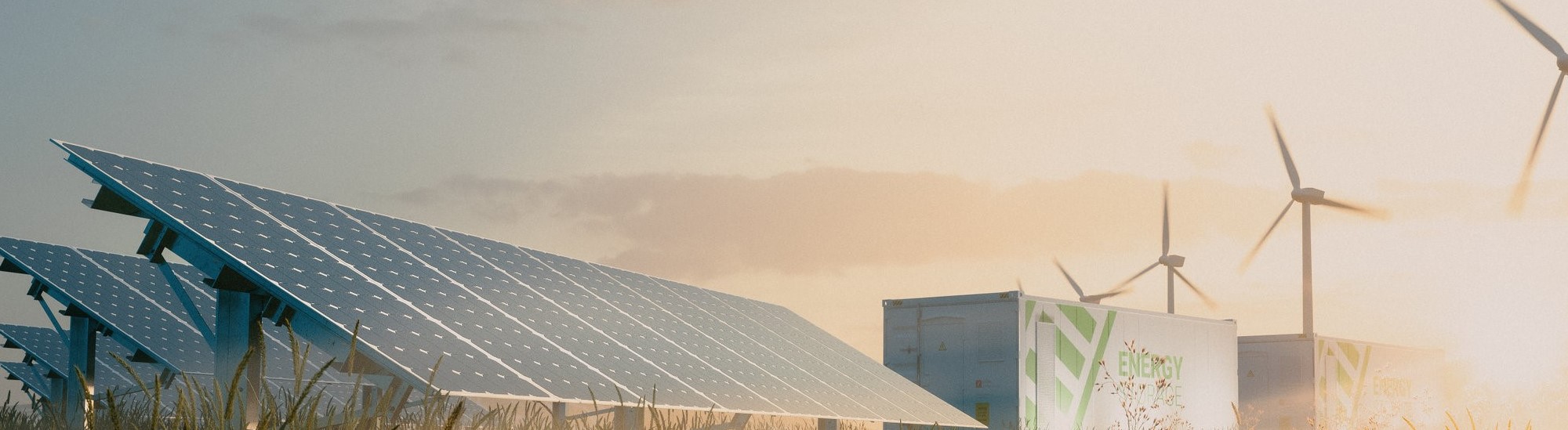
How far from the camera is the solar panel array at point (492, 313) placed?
41.6ft

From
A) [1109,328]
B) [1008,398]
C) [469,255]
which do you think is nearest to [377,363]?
[469,255]

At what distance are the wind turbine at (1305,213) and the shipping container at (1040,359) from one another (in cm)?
2008

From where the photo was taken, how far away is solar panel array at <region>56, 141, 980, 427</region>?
12688mm

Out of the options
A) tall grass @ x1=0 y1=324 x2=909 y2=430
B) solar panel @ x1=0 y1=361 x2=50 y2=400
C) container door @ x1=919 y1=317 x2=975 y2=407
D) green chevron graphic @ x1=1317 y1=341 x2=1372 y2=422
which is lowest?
tall grass @ x1=0 y1=324 x2=909 y2=430

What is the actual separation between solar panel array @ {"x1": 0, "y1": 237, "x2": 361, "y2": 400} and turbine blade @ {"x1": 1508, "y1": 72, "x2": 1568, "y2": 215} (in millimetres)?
22229

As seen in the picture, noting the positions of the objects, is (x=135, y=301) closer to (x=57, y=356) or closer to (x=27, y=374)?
(x=57, y=356)

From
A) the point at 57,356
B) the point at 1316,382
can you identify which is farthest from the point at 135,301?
the point at 1316,382

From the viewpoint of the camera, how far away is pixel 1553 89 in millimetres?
30562

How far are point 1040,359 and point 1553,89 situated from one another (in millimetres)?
14911

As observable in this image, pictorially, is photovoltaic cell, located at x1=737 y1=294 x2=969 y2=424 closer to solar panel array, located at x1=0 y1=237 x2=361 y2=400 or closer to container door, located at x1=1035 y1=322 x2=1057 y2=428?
container door, located at x1=1035 y1=322 x2=1057 y2=428

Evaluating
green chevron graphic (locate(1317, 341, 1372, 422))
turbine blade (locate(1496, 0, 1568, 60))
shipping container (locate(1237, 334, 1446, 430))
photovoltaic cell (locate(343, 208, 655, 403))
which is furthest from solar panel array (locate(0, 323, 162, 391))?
turbine blade (locate(1496, 0, 1568, 60))

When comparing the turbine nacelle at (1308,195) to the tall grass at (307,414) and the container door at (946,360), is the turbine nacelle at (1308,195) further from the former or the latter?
the tall grass at (307,414)

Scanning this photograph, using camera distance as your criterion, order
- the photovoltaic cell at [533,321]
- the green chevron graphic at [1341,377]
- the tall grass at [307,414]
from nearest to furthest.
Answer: the tall grass at [307,414], the photovoltaic cell at [533,321], the green chevron graphic at [1341,377]

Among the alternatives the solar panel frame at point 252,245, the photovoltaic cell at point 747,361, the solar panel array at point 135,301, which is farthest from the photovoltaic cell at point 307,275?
the photovoltaic cell at point 747,361
